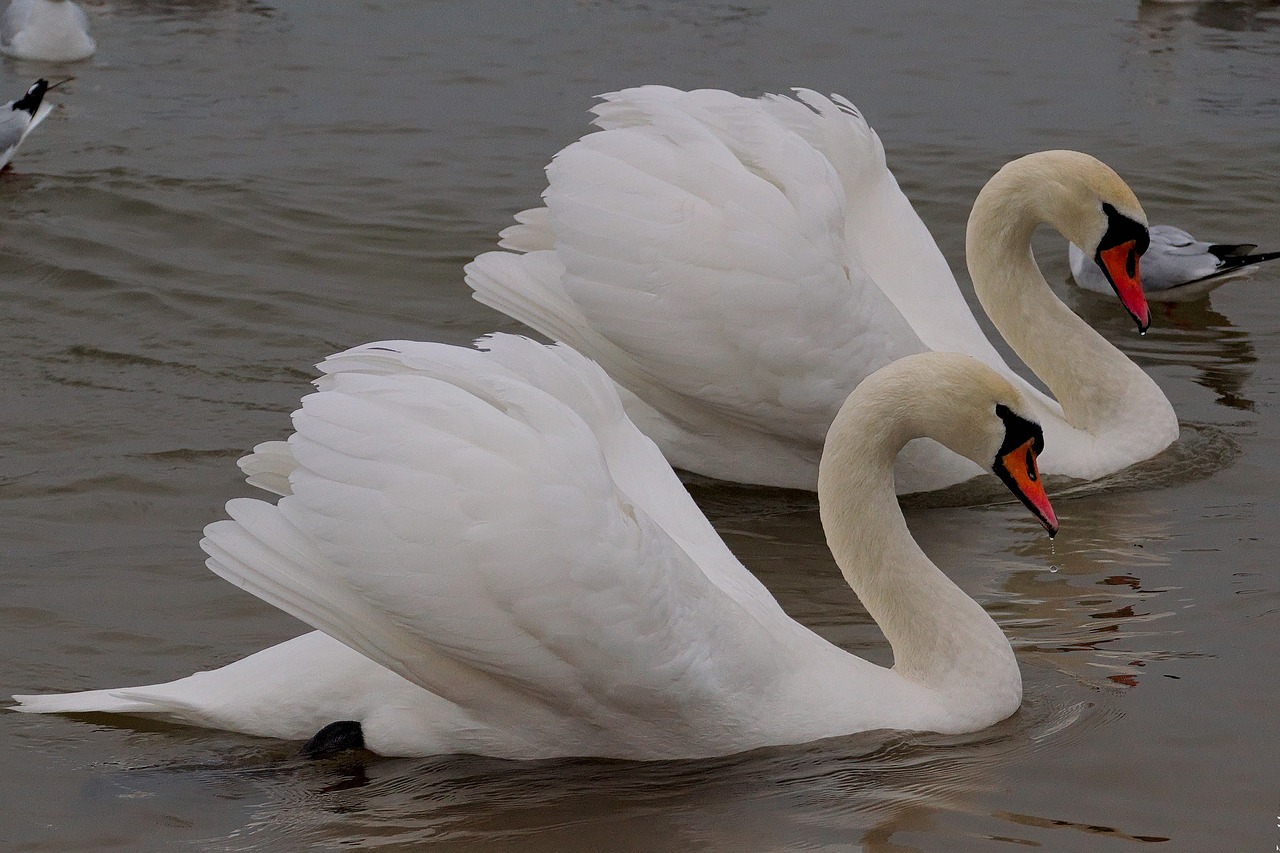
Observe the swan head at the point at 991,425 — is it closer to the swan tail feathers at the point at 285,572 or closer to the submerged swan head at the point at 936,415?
the submerged swan head at the point at 936,415

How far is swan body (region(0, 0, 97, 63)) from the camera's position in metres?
12.9

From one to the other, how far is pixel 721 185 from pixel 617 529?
Answer: 2.08 meters

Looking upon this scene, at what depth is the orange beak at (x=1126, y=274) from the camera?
6789mm

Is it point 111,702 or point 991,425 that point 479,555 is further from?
point 991,425

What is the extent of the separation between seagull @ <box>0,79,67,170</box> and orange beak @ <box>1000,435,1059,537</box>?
6842 mm

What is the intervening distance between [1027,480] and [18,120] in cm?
714

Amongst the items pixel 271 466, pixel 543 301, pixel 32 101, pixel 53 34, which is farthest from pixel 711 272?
pixel 53 34

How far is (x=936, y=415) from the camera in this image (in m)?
4.63

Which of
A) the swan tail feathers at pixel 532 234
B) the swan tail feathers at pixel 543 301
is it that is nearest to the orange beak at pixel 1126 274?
the swan tail feathers at pixel 543 301

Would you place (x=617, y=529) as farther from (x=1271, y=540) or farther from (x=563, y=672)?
(x=1271, y=540)

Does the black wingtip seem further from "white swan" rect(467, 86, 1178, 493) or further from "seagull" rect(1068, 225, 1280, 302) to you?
"seagull" rect(1068, 225, 1280, 302)

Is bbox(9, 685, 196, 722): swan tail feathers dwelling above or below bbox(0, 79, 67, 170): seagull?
below

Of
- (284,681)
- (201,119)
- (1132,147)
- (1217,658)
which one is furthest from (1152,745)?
(201,119)

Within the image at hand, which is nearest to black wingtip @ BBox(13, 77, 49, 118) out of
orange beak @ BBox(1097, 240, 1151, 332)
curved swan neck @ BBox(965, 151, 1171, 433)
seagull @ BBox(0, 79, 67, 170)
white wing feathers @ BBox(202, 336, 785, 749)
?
seagull @ BBox(0, 79, 67, 170)
